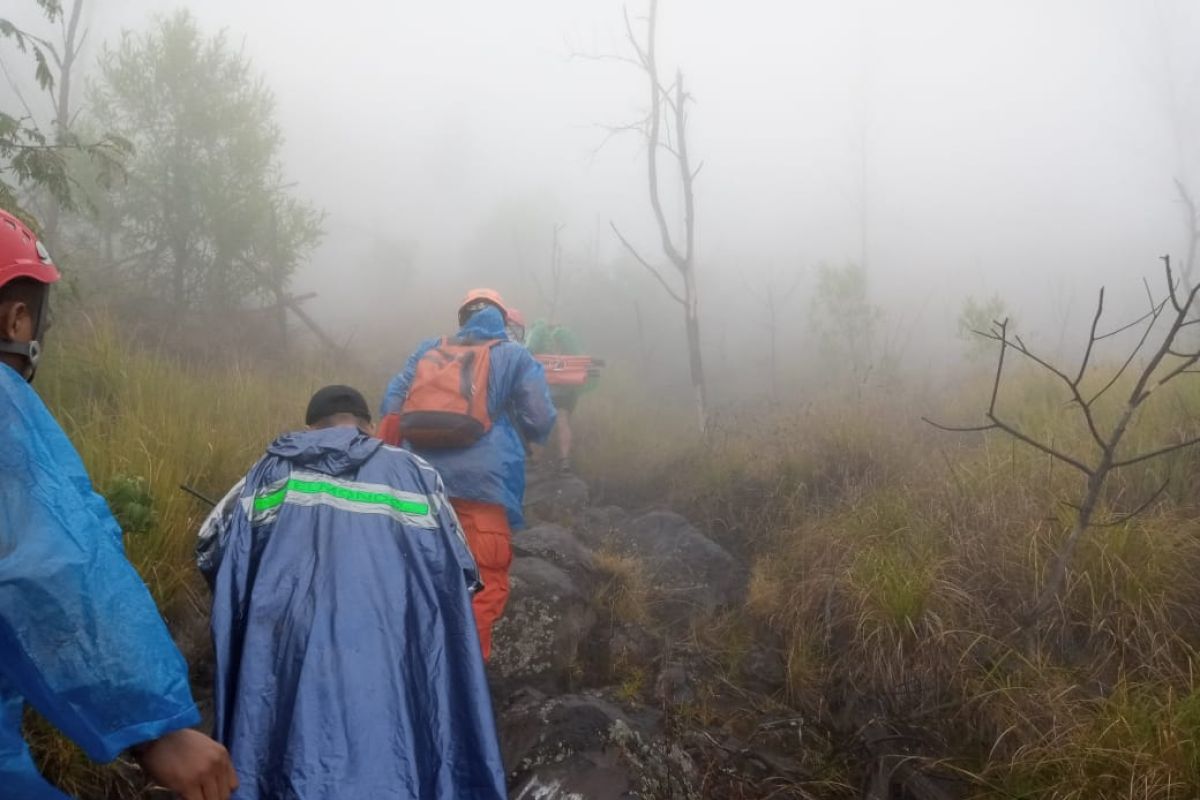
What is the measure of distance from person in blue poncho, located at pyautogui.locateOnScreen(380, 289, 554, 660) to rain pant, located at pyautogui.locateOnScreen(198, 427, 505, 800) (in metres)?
0.98

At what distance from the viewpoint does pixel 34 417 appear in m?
1.20

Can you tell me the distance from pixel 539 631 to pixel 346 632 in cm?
208

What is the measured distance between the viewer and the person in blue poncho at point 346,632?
1623 mm

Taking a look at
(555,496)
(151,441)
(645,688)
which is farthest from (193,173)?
(645,688)

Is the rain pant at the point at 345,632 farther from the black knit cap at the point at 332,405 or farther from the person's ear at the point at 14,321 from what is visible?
the person's ear at the point at 14,321

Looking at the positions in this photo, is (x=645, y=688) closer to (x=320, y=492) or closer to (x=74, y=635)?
(x=320, y=492)

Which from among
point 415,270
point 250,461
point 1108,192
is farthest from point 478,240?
point 1108,192

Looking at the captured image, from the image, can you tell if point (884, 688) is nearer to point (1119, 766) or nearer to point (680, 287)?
point (1119, 766)

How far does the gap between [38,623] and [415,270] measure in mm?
23994

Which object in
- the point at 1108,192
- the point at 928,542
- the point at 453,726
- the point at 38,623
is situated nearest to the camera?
the point at 38,623

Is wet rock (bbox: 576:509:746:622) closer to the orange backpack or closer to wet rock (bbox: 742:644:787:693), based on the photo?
wet rock (bbox: 742:644:787:693)

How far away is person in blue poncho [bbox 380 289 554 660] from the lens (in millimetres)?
3143

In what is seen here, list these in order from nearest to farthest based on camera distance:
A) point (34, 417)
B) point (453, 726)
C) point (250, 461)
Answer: point (34, 417) < point (453, 726) < point (250, 461)

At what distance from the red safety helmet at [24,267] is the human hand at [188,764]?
784 mm
